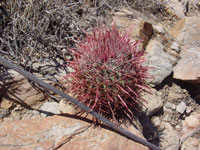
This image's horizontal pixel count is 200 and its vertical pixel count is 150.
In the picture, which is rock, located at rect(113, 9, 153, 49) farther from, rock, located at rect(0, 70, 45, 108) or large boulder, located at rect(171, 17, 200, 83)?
rock, located at rect(0, 70, 45, 108)

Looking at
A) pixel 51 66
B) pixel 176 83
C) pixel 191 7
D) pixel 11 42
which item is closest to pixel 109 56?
pixel 51 66

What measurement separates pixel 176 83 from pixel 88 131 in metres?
1.71

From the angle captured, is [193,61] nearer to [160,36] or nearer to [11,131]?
[160,36]

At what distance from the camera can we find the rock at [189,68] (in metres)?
2.71

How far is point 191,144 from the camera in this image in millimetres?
2592

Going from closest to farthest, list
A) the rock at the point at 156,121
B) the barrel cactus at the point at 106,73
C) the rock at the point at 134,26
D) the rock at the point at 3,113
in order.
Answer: the barrel cactus at the point at 106,73
the rock at the point at 3,113
the rock at the point at 156,121
the rock at the point at 134,26

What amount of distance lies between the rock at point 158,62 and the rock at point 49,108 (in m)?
1.24

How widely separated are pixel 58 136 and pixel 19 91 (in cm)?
55

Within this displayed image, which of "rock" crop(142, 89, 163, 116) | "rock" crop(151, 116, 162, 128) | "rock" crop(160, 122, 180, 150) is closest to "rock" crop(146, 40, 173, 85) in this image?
"rock" crop(142, 89, 163, 116)

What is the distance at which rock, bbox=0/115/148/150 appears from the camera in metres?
1.49

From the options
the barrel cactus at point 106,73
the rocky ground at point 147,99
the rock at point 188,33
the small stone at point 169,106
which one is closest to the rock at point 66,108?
the rocky ground at point 147,99

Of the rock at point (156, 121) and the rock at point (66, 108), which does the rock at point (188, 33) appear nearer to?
the rock at point (156, 121)

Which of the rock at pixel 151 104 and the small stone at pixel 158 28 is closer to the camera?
the rock at pixel 151 104

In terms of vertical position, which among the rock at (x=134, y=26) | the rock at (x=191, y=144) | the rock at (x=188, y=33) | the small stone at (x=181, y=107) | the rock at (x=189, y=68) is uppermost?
the rock at (x=134, y=26)
